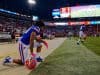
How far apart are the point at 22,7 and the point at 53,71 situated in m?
73.6

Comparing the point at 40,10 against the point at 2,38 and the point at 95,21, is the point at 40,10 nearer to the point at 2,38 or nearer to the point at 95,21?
the point at 95,21

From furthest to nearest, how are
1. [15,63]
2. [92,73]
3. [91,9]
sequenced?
[91,9] → [15,63] → [92,73]

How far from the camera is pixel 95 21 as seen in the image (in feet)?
272

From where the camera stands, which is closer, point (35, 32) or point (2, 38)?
point (35, 32)

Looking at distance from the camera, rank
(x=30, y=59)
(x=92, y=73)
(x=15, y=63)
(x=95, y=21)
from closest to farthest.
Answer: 1. (x=92, y=73)
2. (x=30, y=59)
3. (x=15, y=63)
4. (x=95, y=21)

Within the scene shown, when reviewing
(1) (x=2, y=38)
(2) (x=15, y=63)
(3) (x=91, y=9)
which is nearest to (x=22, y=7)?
(3) (x=91, y=9)

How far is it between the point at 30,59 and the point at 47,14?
292ft

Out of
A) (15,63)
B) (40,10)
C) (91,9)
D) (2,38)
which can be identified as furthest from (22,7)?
(15,63)

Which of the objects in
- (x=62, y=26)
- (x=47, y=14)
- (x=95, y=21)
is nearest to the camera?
(x=95, y=21)

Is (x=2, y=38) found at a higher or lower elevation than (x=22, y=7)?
lower

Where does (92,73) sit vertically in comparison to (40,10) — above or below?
below

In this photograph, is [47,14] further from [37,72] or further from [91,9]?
[37,72]

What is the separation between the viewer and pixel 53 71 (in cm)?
653

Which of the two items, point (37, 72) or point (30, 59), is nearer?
point (37, 72)
